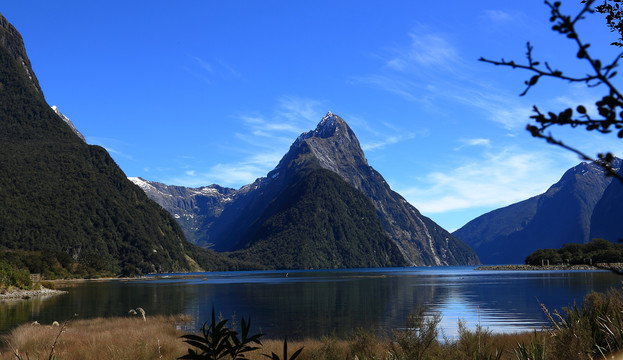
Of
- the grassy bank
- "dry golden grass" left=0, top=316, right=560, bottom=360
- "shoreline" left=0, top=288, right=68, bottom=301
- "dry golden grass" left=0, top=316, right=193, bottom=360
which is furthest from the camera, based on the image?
"shoreline" left=0, top=288, right=68, bottom=301

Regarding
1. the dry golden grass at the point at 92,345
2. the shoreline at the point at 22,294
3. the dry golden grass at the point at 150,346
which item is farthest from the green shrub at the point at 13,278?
the dry golden grass at the point at 150,346

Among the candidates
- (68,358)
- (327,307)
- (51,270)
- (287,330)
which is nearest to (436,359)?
(68,358)

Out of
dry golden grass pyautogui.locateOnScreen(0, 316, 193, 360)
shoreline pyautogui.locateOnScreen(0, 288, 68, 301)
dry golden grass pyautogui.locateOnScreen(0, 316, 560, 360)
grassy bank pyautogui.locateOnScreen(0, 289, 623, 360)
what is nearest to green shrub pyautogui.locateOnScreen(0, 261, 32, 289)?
shoreline pyautogui.locateOnScreen(0, 288, 68, 301)

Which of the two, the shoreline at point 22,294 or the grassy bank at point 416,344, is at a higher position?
the grassy bank at point 416,344

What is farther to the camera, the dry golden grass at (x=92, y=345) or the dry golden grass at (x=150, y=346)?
the dry golden grass at (x=92, y=345)

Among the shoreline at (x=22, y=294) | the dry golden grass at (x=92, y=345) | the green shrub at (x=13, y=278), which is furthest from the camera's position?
the green shrub at (x=13, y=278)

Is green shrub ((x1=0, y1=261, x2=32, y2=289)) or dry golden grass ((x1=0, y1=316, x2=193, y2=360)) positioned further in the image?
green shrub ((x1=0, y1=261, x2=32, y2=289))

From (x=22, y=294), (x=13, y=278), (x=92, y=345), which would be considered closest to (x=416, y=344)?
(x=92, y=345)

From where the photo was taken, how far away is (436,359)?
14383 mm

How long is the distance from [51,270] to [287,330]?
133 meters

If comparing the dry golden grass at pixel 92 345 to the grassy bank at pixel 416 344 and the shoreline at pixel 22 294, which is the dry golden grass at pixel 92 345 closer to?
the grassy bank at pixel 416 344

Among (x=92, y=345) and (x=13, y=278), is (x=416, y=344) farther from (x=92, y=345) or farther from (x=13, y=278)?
(x=13, y=278)

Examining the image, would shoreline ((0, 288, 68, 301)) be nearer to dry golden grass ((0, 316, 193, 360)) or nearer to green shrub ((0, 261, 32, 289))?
green shrub ((0, 261, 32, 289))

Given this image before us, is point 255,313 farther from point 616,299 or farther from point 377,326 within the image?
point 616,299
